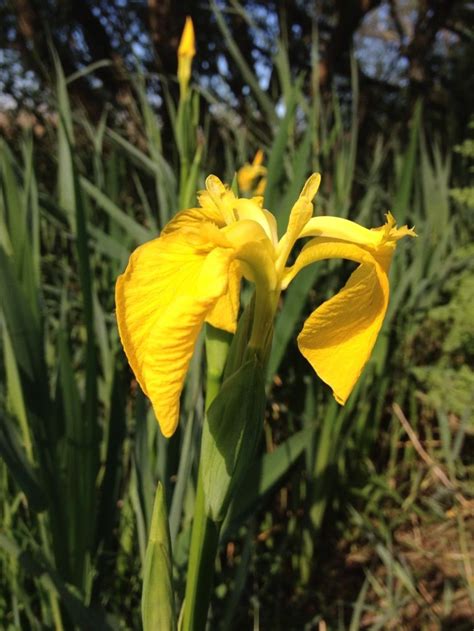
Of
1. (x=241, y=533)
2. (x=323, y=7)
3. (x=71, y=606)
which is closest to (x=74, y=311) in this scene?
(x=241, y=533)

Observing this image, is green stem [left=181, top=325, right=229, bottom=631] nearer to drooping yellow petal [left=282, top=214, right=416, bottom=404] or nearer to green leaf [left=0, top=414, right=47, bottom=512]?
drooping yellow petal [left=282, top=214, right=416, bottom=404]

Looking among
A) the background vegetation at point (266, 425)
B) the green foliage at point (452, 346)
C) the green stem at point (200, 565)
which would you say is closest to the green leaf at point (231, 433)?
the green stem at point (200, 565)

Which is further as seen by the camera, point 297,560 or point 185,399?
point 297,560

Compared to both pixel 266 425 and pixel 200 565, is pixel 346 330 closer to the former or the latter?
pixel 200 565

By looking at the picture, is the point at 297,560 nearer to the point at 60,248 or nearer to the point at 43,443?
the point at 43,443

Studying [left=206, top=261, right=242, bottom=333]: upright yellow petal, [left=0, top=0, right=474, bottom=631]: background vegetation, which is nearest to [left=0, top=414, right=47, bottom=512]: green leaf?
[left=0, top=0, right=474, bottom=631]: background vegetation

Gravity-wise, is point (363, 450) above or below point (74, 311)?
below

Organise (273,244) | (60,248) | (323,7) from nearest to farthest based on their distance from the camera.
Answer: (273,244) → (60,248) → (323,7)

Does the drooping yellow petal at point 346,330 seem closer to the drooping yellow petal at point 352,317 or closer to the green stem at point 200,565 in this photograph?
the drooping yellow petal at point 352,317

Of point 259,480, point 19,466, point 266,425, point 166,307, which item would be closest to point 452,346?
point 266,425
